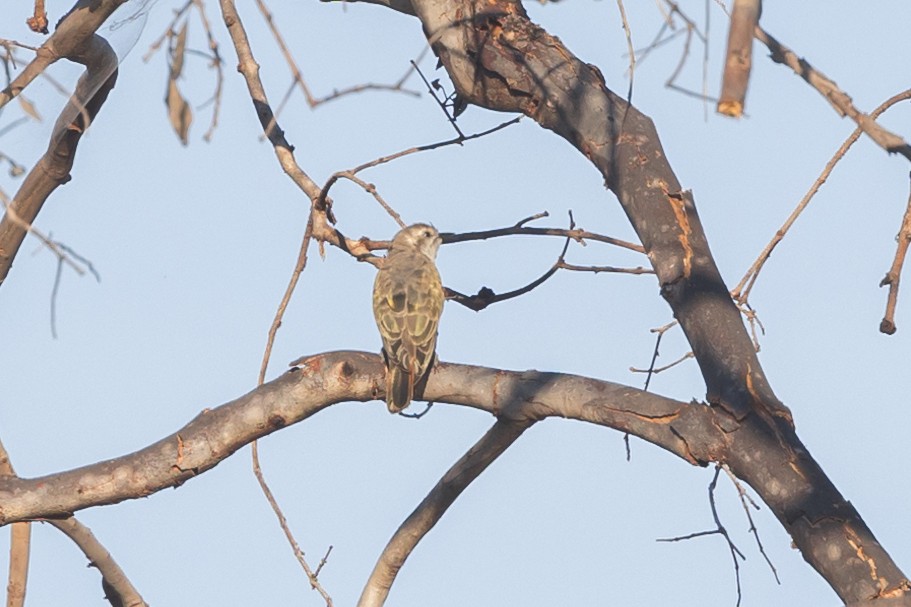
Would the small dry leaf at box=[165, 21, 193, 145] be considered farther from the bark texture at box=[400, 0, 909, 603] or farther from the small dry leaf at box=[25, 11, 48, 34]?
the small dry leaf at box=[25, 11, 48, 34]

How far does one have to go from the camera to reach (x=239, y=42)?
5.23m

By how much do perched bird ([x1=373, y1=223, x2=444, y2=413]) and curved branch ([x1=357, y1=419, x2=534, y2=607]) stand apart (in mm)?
471

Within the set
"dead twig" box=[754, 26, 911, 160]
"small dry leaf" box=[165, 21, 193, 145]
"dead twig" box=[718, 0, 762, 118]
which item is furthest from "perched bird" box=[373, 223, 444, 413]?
"dead twig" box=[718, 0, 762, 118]

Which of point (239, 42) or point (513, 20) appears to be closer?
point (513, 20)

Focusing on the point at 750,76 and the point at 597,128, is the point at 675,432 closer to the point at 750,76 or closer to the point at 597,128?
the point at 597,128

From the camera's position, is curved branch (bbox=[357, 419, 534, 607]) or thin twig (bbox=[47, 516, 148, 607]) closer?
curved branch (bbox=[357, 419, 534, 607])

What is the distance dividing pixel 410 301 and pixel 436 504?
1.74m

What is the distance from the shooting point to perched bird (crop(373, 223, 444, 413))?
5473 millimetres

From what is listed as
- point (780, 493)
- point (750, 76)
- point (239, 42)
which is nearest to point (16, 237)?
point (239, 42)

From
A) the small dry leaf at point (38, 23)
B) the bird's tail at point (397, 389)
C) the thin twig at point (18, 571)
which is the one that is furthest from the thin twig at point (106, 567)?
the small dry leaf at point (38, 23)

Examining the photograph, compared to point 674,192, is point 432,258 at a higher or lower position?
higher

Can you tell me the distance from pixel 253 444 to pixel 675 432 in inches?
56.7

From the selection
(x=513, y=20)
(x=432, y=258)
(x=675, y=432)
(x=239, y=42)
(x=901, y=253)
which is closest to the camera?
(x=901, y=253)

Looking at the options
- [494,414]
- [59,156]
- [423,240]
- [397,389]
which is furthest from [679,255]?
[423,240]
